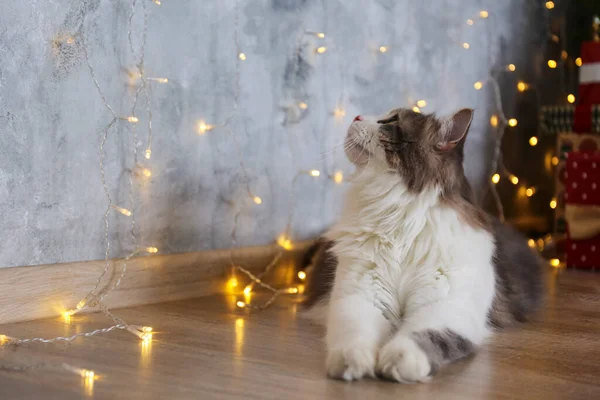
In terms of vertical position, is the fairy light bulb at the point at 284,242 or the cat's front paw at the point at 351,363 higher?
the fairy light bulb at the point at 284,242

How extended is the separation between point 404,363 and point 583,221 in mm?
2266

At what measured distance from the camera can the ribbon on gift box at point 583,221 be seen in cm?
344

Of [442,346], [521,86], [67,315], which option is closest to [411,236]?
[442,346]

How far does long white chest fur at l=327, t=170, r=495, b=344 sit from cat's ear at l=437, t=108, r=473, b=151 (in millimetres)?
128

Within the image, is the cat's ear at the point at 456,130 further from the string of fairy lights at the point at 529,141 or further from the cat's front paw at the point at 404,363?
the string of fairy lights at the point at 529,141

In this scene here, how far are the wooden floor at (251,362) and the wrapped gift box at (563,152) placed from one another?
1600 millimetres

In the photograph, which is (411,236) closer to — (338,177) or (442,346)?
(442,346)

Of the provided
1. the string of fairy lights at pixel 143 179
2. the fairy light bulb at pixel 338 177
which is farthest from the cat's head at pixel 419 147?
the fairy light bulb at pixel 338 177

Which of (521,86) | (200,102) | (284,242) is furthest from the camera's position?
(521,86)

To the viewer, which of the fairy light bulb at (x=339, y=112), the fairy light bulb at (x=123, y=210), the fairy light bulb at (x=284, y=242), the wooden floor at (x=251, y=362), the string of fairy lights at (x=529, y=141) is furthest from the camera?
the string of fairy lights at (x=529, y=141)

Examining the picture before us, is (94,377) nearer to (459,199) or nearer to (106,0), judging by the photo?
(459,199)

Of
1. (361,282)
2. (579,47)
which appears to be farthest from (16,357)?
(579,47)

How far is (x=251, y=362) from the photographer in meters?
1.72

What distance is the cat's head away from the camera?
1.93m
